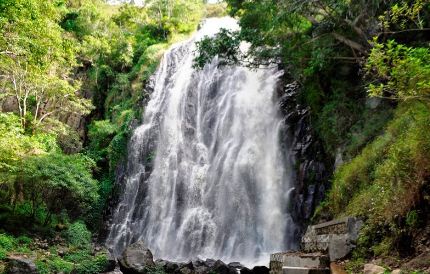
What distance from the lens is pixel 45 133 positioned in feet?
63.0

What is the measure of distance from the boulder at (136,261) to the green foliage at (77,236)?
4.72 m

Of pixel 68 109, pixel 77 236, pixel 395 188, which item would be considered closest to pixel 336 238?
pixel 395 188

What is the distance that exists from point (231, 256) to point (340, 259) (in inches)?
309

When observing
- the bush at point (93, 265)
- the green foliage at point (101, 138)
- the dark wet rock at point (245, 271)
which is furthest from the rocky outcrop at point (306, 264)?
the green foliage at point (101, 138)

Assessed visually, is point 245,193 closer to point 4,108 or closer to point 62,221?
point 62,221

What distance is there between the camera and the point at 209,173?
51.8ft

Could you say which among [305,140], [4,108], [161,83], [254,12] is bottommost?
[305,140]

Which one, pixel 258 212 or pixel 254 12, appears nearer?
pixel 254 12

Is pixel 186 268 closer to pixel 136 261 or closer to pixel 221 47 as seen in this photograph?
pixel 136 261

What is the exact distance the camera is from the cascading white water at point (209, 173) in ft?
43.4

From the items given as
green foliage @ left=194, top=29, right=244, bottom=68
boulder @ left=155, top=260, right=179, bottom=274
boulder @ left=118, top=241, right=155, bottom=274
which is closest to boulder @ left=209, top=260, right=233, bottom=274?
boulder @ left=155, top=260, right=179, bottom=274

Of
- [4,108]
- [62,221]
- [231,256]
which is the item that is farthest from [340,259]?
[4,108]

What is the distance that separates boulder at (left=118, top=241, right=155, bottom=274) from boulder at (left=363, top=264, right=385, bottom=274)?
Answer: 7.40 metres

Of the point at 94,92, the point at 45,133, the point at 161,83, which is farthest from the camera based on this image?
the point at 94,92
